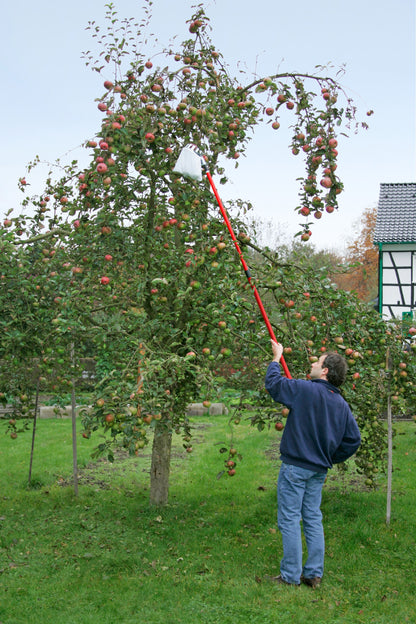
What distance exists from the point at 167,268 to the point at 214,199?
32.8 inches

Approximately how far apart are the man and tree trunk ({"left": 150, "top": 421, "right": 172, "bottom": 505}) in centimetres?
208

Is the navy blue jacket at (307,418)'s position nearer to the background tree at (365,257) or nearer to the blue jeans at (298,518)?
the blue jeans at (298,518)

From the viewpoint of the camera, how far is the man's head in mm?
3822

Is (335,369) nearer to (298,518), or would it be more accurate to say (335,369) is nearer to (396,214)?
(298,518)

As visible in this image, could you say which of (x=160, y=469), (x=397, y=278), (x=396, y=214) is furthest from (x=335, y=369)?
(x=396, y=214)

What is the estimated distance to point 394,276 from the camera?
14.0 m

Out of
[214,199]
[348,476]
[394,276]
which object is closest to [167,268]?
[214,199]

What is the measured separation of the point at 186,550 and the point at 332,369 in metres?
2.08

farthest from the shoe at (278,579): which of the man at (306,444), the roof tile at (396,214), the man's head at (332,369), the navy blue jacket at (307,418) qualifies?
the roof tile at (396,214)

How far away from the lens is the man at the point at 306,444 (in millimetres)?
3715

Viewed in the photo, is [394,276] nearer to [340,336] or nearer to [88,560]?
[340,336]

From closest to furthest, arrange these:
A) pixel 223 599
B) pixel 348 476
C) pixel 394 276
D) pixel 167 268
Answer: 1. pixel 223 599
2. pixel 167 268
3. pixel 348 476
4. pixel 394 276

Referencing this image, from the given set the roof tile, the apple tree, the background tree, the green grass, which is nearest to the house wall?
the roof tile

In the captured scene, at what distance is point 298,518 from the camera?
3750mm
